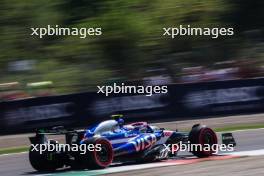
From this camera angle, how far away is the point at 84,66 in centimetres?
2947

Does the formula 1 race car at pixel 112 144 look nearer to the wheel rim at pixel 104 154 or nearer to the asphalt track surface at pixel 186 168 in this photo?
the wheel rim at pixel 104 154

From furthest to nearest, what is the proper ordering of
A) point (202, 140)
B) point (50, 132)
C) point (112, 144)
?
point (202, 140), point (112, 144), point (50, 132)

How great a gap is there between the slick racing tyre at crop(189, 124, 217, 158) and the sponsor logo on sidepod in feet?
2.21

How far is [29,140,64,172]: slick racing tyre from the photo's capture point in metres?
9.94

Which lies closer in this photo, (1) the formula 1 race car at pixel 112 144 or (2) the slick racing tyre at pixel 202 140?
(1) the formula 1 race car at pixel 112 144

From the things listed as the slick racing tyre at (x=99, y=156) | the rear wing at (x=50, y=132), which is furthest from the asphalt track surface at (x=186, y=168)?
the rear wing at (x=50, y=132)

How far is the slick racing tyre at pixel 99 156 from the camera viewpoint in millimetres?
9499

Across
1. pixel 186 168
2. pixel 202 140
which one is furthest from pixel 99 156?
pixel 202 140

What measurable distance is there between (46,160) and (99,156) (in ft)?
3.26

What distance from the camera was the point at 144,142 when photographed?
10.2 meters

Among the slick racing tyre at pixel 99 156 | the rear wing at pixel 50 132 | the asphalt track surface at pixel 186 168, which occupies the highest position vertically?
the rear wing at pixel 50 132

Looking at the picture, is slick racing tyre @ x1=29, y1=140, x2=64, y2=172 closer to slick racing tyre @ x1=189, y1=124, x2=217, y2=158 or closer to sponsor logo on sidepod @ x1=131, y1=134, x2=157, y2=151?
sponsor logo on sidepod @ x1=131, y1=134, x2=157, y2=151

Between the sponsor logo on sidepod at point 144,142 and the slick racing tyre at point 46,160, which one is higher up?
Result: the sponsor logo on sidepod at point 144,142

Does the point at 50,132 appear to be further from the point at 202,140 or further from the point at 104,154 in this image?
the point at 202,140
